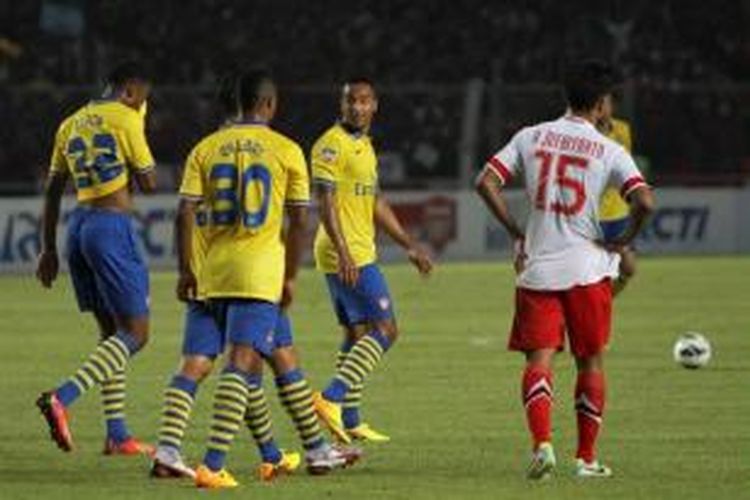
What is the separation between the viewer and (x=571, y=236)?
13023 mm

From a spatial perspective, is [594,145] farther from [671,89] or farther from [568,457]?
[671,89]

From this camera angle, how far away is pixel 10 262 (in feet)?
121

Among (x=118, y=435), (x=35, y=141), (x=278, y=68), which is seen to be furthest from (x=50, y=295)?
(x=118, y=435)

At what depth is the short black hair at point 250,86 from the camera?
1256 centimetres

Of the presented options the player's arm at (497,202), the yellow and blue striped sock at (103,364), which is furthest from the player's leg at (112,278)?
the player's arm at (497,202)

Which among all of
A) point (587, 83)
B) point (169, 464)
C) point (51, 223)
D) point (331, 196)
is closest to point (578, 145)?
point (587, 83)

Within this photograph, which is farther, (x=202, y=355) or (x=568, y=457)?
(x=568, y=457)

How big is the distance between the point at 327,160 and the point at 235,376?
3122 mm

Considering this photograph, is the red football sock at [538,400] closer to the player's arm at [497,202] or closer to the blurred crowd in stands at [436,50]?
the player's arm at [497,202]

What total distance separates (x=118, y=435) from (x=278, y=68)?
2832 centimetres

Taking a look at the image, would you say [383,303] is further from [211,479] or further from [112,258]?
[211,479]

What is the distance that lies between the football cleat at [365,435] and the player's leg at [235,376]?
8.22 feet

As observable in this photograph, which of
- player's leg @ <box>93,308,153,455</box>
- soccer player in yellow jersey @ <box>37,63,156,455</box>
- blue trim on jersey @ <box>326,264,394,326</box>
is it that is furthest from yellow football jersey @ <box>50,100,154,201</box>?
blue trim on jersey @ <box>326,264,394,326</box>

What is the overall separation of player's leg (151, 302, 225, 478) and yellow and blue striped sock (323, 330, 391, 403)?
2.28 m
